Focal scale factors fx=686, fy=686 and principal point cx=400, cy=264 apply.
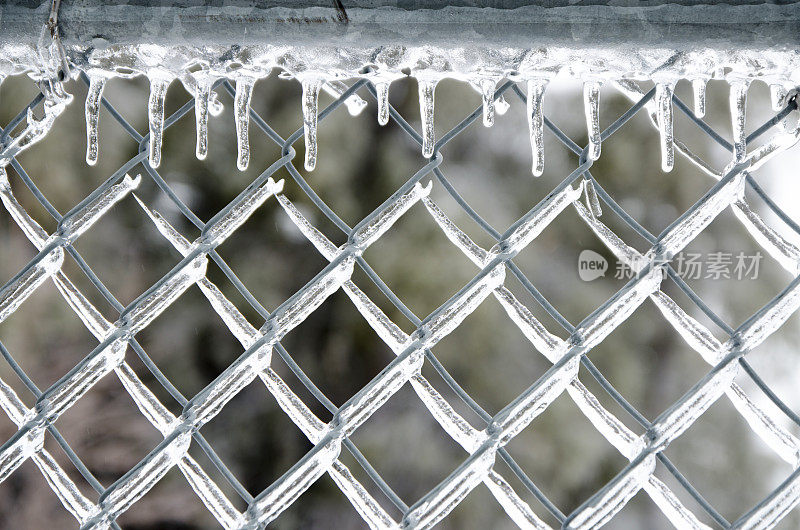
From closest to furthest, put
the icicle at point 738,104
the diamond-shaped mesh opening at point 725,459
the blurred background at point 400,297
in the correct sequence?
the icicle at point 738,104, the blurred background at point 400,297, the diamond-shaped mesh opening at point 725,459

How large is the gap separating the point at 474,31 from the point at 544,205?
23cm

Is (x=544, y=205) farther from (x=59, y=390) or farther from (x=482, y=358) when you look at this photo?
(x=482, y=358)

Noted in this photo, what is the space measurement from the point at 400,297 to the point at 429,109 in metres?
3.06

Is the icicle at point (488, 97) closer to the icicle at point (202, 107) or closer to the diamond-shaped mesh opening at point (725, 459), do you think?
the icicle at point (202, 107)

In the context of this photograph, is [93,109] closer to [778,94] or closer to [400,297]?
[778,94]

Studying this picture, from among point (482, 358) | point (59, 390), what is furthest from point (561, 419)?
point (59, 390)

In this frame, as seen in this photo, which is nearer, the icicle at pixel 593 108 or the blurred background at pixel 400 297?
the icicle at pixel 593 108

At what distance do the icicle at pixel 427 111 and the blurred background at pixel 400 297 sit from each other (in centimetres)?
282

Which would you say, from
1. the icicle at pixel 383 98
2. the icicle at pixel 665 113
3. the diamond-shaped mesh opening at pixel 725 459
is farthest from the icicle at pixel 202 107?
the diamond-shaped mesh opening at pixel 725 459

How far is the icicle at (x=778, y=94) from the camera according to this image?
1.95 feet

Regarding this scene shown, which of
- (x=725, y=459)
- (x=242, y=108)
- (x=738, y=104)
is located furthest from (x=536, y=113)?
(x=725, y=459)

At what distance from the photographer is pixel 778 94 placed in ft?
1.98

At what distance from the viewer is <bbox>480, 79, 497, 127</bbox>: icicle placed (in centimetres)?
62

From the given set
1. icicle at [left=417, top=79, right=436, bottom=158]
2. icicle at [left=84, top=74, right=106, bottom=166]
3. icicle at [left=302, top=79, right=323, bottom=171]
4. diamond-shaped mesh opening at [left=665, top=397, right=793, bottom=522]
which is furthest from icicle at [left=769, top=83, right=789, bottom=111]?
diamond-shaped mesh opening at [left=665, top=397, right=793, bottom=522]
